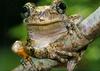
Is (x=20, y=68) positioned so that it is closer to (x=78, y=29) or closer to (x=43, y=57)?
(x=43, y=57)

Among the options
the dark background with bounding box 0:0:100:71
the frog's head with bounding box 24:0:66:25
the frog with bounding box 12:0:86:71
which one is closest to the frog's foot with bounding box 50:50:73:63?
the frog with bounding box 12:0:86:71

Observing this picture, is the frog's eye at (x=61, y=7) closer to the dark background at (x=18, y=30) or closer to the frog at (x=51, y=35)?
the frog at (x=51, y=35)

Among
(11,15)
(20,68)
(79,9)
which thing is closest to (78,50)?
(20,68)

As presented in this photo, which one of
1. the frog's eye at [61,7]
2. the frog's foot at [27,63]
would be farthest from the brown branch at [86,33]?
the frog's eye at [61,7]

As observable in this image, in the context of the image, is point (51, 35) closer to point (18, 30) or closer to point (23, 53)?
point (23, 53)

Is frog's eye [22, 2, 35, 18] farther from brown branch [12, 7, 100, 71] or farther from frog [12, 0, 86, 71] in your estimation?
brown branch [12, 7, 100, 71]
